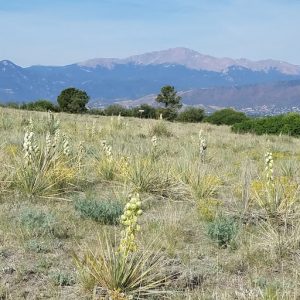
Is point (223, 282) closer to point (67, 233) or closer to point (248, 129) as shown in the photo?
point (67, 233)

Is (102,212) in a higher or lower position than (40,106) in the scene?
lower

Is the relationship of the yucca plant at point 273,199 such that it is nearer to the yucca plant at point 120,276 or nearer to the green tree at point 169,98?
the yucca plant at point 120,276

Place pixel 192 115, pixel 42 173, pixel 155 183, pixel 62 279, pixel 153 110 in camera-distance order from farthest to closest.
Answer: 1. pixel 153 110
2. pixel 192 115
3. pixel 155 183
4. pixel 42 173
5. pixel 62 279

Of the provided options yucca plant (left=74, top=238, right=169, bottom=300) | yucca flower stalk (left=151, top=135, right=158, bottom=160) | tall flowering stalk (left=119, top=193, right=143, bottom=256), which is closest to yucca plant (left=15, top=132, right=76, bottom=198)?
yucca flower stalk (left=151, top=135, right=158, bottom=160)

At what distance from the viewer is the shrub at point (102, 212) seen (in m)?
5.53

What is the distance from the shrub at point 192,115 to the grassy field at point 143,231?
99.5 ft

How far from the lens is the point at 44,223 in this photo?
16.5ft

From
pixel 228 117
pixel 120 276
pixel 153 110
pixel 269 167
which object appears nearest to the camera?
pixel 120 276

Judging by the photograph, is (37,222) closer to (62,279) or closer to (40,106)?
(62,279)

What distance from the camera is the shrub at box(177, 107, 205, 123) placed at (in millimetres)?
39656

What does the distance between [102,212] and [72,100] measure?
36820 mm

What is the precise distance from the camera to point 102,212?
219 inches

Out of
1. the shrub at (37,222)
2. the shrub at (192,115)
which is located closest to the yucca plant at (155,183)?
the shrub at (37,222)

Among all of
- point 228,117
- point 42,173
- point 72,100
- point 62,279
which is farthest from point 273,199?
point 72,100
